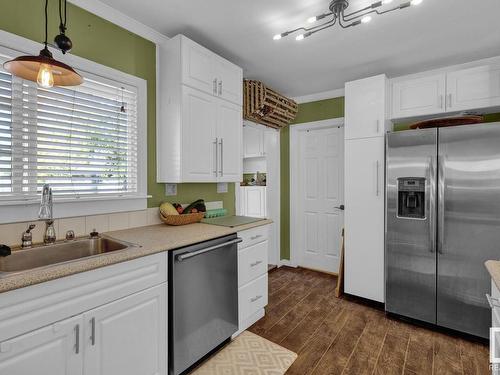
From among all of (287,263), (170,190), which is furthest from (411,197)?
(170,190)

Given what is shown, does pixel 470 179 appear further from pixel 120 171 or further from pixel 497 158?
pixel 120 171

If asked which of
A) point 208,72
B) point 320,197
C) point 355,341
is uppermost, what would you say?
point 208,72

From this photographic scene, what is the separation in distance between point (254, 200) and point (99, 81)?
310 centimetres

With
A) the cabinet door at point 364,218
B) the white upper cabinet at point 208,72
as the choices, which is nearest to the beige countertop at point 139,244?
the cabinet door at point 364,218

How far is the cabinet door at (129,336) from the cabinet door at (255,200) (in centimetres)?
301

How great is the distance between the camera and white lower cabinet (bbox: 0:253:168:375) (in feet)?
3.56

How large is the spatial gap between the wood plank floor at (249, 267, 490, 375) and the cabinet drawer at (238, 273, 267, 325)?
167 mm

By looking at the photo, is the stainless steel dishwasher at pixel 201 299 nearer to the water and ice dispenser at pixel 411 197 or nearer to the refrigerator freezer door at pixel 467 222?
the water and ice dispenser at pixel 411 197

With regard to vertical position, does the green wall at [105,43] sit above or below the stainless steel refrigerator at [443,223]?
above

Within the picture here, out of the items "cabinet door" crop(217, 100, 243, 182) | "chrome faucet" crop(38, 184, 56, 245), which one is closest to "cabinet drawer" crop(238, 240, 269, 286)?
"cabinet door" crop(217, 100, 243, 182)

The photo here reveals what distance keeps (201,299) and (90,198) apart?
3.43 feet

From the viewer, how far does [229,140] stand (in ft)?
8.48

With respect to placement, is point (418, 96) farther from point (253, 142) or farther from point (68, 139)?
point (68, 139)

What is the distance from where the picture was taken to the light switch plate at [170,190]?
94.1 inches
